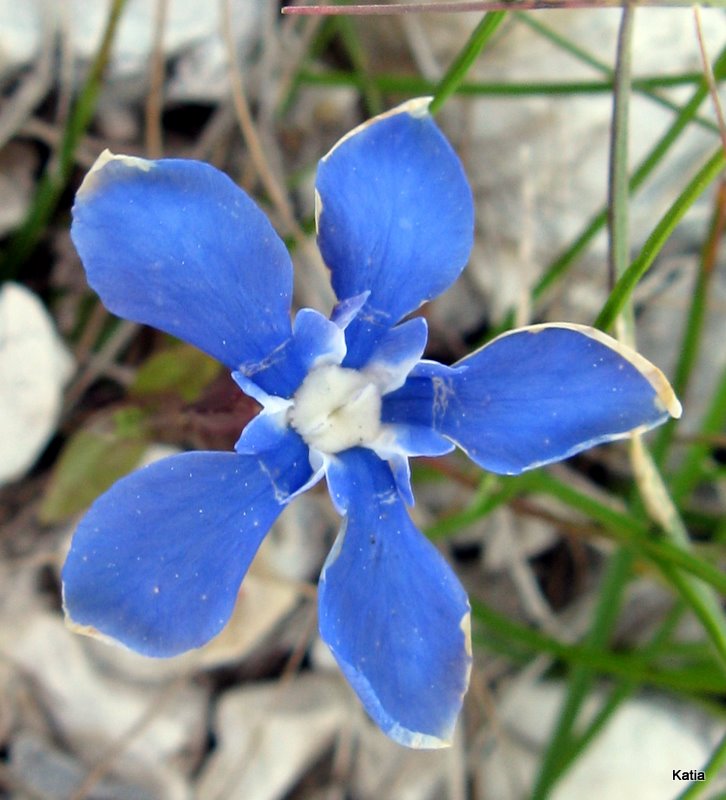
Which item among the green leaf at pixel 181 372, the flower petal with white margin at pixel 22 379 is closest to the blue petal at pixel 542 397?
the green leaf at pixel 181 372

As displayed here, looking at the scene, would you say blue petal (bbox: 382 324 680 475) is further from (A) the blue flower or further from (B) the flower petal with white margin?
(B) the flower petal with white margin

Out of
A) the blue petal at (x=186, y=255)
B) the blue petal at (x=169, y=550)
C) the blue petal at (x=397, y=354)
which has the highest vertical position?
the blue petal at (x=186, y=255)

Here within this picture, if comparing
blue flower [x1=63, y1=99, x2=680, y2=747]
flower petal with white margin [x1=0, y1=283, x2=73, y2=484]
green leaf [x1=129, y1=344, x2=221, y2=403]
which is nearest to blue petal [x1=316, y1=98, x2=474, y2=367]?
blue flower [x1=63, y1=99, x2=680, y2=747]

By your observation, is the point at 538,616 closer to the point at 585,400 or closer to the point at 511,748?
the point at 511,748

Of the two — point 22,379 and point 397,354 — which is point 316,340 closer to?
point 397,354

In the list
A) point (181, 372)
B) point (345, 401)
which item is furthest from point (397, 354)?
point (181, 372)

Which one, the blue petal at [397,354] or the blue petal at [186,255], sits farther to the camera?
the blue petal at [397,354]

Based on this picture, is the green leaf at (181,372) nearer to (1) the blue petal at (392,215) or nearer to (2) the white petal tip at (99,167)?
(1) the blue petal at (392,215)
